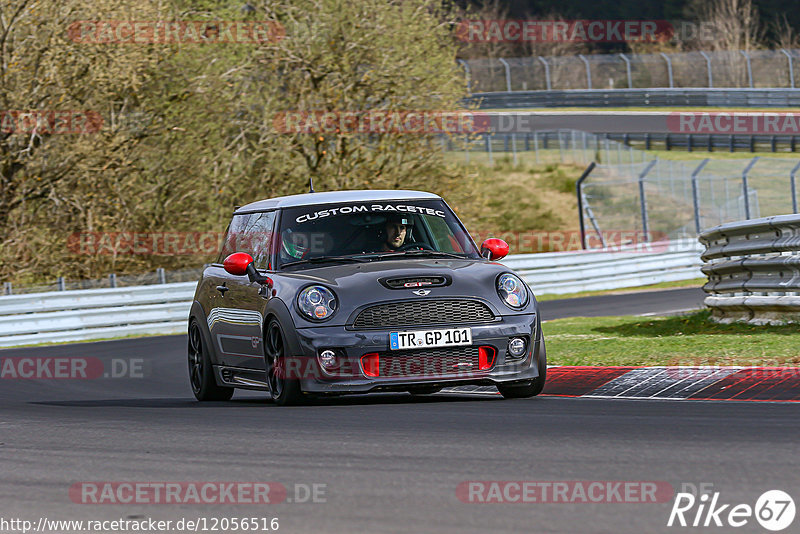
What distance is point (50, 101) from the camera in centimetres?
2767

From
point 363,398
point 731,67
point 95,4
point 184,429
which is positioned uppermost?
point 95,4

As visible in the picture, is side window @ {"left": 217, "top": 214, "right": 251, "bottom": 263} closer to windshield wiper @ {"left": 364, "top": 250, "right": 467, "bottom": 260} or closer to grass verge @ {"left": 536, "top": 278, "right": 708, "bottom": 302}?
windshield wiper @ {"left": 364, "top": 250, "right": 467, "bottom": 260}

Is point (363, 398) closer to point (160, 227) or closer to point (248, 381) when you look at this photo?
point (248, 381)

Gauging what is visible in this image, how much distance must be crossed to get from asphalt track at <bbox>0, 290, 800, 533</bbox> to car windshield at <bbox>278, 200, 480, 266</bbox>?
1116 millimetres

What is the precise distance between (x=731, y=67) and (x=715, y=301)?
5279 centimetres

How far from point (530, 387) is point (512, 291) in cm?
75

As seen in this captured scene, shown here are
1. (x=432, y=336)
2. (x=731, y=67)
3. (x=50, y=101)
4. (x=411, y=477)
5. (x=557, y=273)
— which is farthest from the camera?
(x=731, y=67)

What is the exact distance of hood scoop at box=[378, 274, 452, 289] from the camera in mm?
9328

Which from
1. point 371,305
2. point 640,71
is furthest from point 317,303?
point 640,71

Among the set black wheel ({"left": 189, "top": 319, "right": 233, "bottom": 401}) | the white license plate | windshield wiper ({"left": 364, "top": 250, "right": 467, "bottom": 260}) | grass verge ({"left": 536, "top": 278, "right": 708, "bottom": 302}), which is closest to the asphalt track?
the white license plate

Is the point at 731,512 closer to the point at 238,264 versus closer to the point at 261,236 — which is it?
the point at 238,264

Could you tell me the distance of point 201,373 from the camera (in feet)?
37.6

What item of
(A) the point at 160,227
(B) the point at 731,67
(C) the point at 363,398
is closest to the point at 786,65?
(B) the point at 731,67

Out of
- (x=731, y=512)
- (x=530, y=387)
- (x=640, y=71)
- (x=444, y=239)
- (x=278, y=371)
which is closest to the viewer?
(x=731, y=512)
